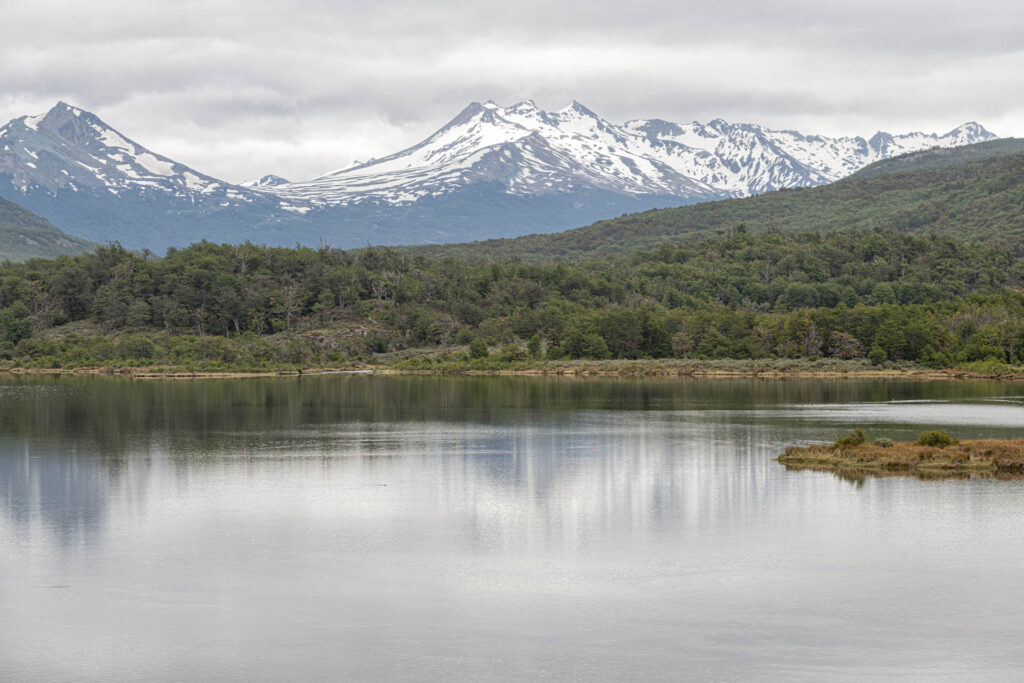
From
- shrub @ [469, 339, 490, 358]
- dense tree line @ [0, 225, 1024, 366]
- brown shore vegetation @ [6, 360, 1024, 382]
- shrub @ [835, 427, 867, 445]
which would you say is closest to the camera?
shrub @ [835, 427, 867, 445]

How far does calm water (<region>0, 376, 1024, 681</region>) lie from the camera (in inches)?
805

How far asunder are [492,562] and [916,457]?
22.3m

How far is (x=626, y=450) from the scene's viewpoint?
49.7 metres

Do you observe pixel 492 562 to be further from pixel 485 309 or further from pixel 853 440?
pixel 485 309

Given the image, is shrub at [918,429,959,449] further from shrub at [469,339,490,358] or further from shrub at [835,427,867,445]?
shrub at [469,339,490,358]

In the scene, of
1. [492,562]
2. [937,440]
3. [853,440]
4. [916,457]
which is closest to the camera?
[492,562]

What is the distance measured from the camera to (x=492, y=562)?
2742 centimetres

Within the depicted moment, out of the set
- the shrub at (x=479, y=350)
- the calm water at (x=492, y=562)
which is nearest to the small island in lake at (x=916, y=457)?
the calm water at (x=492, y=562)

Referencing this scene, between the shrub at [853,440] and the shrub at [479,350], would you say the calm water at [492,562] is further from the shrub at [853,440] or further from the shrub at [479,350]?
the shrub at [479,350]

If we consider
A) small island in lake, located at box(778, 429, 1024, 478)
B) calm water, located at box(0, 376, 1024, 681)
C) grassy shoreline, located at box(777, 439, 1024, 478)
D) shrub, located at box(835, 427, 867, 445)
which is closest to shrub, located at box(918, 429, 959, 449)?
small island in lake, located at box(778, 429, 1024, 478)

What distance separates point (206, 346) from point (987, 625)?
443 ft

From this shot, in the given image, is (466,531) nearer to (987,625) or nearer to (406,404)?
(987,625)

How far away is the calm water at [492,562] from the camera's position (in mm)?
20453

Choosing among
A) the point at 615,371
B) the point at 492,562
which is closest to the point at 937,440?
the point at 492,562
